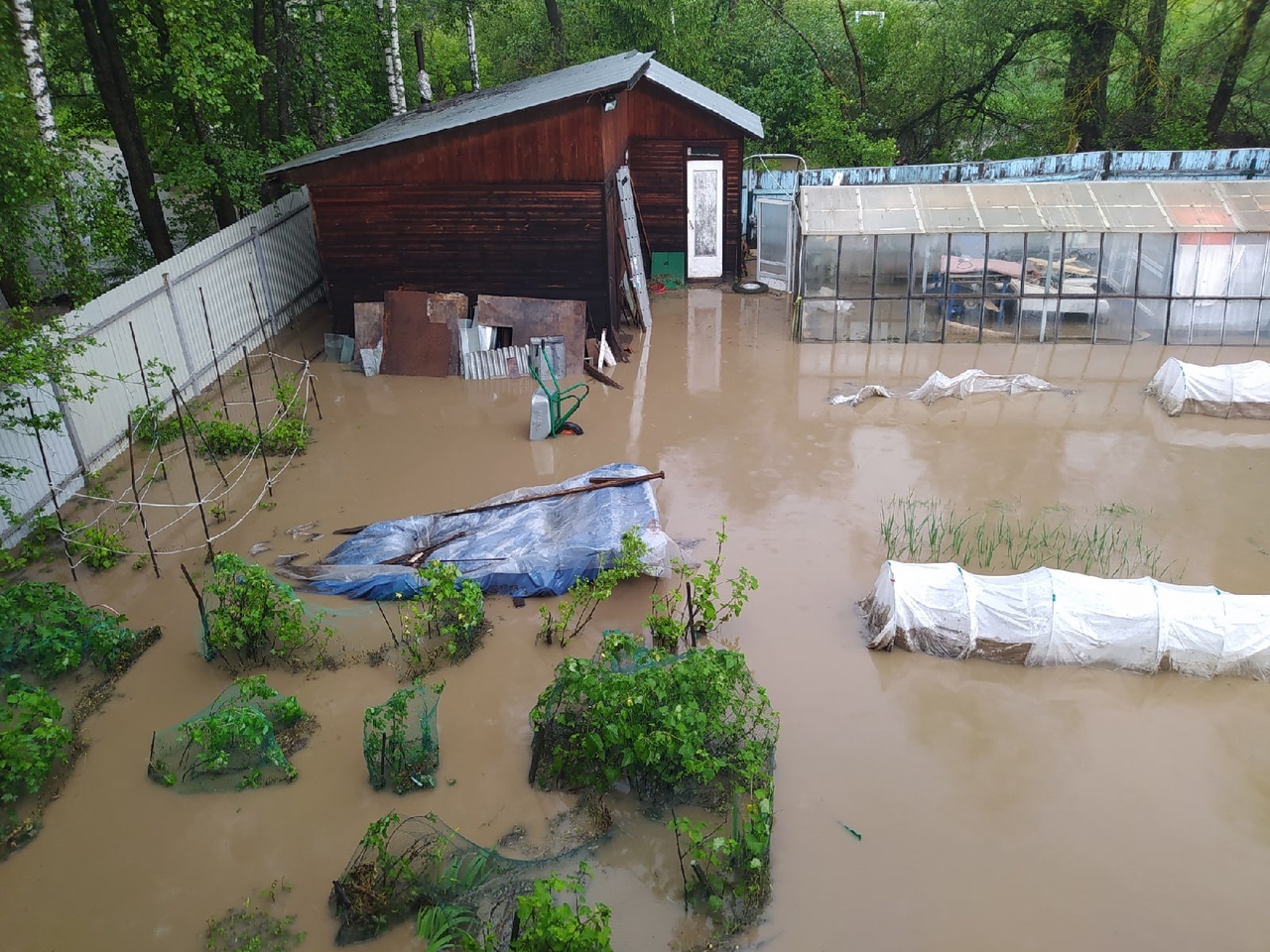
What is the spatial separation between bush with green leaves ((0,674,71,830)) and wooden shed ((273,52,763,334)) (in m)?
9.90

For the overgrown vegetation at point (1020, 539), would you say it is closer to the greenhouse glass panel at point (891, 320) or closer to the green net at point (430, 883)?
the green net at point (430, 883)

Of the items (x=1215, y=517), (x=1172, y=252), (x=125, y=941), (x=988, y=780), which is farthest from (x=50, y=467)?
(x=1172, y=252)

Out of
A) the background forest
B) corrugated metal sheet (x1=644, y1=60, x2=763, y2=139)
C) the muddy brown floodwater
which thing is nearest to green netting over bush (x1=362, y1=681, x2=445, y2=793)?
the muddy brown floodwater

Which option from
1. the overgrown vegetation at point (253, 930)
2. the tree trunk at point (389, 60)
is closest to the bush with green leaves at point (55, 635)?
the overgrown vegetation at point (253, 930)

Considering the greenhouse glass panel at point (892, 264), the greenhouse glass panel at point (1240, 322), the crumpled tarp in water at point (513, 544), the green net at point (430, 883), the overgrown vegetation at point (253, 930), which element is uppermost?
the greenhouse glass panel at point (892, 264)

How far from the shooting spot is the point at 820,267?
644 inches

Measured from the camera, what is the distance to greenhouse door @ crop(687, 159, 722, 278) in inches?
757

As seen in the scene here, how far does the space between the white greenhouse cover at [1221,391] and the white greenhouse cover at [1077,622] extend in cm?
552

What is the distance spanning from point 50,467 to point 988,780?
10.7m

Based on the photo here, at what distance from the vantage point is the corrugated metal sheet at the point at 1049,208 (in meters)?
15.3

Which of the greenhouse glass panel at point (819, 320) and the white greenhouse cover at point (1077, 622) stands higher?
the greenhouse glass panel at point (819, 320)

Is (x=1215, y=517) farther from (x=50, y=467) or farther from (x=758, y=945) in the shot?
(x=50, y=467)

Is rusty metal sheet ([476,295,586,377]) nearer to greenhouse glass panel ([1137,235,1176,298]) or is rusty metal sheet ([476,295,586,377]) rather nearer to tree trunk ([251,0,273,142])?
tree trunk ([251,0,273,142])

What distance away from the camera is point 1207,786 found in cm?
707
